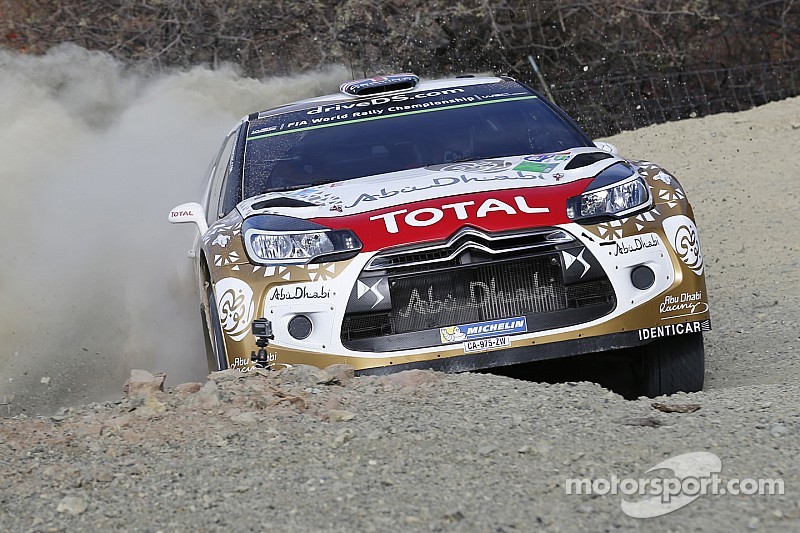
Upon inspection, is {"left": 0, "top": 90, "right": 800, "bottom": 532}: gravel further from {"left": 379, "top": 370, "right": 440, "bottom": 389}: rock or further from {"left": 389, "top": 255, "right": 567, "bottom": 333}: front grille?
{"left": 389, "top": 255, "right": 567, "bottom": 333}: front grille

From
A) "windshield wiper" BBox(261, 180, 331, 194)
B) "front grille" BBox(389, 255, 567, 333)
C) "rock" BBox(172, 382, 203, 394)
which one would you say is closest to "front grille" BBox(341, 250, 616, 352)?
"front grille" BBox(389, 255, 567, 333)

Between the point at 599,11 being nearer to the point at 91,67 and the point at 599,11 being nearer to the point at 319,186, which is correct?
the point at 91,67

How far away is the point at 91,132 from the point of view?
13680 mm

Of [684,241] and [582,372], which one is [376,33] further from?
[684,241]

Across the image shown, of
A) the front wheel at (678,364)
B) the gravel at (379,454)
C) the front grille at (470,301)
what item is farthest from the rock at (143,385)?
the front wheel at (678,364)

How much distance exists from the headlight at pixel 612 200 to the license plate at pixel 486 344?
1.89 feet

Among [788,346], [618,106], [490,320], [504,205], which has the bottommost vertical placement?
[788,346]

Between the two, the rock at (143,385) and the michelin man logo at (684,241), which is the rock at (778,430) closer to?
the michelin man logo at (684,241)

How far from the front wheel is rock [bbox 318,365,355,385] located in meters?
1.38

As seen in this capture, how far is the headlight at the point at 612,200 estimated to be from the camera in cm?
524

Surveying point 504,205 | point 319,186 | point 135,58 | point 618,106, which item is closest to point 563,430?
point 504,205

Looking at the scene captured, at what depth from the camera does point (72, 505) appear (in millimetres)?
3674

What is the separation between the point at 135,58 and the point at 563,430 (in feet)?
48.9

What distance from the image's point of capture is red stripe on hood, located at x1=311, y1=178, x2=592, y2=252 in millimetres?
5117
